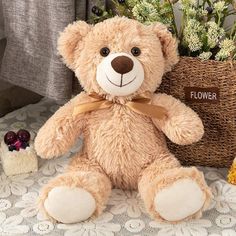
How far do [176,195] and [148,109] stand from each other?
212 millimetres

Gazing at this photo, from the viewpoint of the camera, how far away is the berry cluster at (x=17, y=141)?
50.2 inches

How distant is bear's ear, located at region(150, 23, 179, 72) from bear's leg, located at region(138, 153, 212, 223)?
0.25 metres

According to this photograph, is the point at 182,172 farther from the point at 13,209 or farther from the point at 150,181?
the point at 13,209

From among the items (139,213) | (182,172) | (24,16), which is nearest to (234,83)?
(182,172)

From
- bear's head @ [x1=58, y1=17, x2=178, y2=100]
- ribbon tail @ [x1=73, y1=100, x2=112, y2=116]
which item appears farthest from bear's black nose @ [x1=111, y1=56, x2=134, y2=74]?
ribbon tail @ [x1=73, y1=100, x2=112, y2=116]

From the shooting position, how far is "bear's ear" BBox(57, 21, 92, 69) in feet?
3.85

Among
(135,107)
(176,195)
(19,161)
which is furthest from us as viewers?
(19,161)

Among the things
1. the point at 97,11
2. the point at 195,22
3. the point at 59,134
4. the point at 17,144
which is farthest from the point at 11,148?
the point at 195,22

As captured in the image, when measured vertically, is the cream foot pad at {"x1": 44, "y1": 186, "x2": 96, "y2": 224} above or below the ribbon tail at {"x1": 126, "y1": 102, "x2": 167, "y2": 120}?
below

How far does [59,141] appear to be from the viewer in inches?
46.3

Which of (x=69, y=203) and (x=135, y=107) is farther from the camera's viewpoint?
(x=135, y=107)

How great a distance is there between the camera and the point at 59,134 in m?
1.17

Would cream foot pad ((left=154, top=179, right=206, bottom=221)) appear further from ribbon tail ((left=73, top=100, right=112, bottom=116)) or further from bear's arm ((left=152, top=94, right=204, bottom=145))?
ribbon tail ((left=73, top=100, right=112, bottom=116))

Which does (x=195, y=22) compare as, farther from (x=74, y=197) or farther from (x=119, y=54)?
(x=74, y=197)
